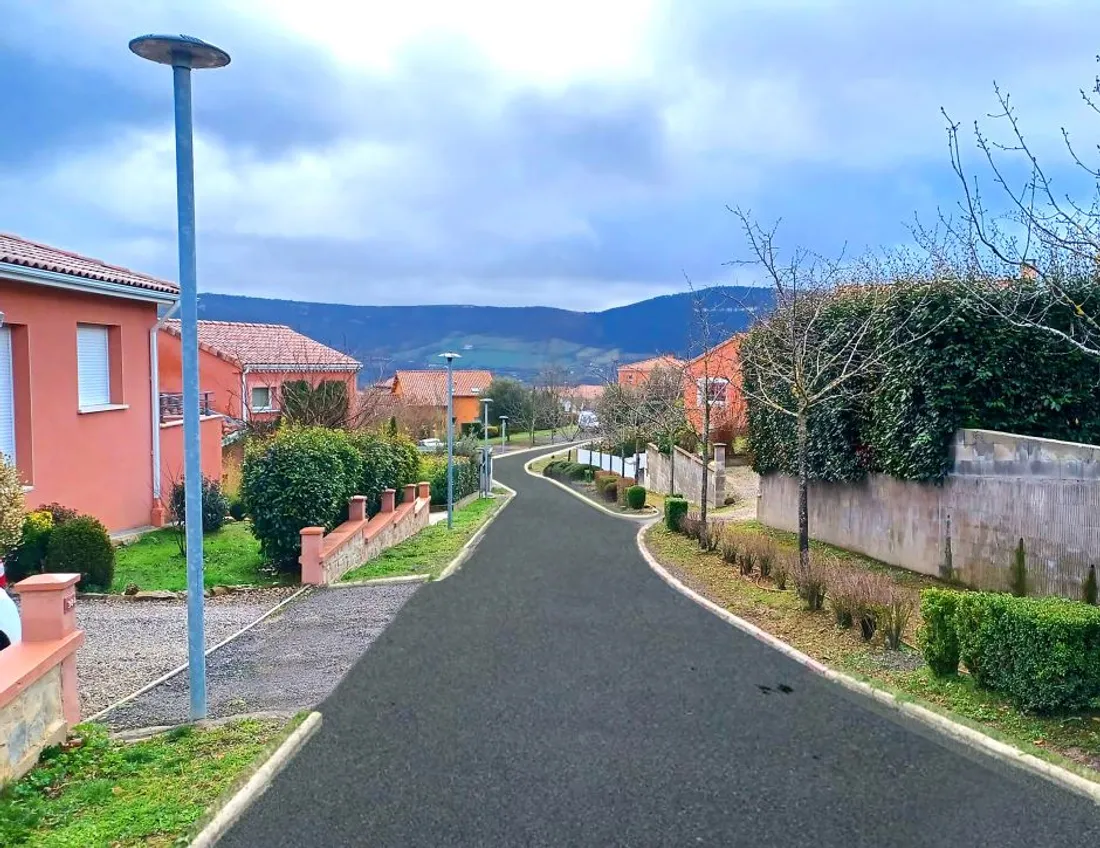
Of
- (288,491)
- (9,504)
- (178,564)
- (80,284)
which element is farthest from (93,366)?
(9,504)

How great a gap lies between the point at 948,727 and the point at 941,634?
3.74 feet

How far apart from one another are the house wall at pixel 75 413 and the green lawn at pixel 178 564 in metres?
1.06

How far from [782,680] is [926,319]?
7313mm

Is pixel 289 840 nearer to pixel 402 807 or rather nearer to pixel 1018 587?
pixel 402 807

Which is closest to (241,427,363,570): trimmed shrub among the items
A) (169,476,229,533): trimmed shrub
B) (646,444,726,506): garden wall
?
(169,476,229,533): trimmed shrub

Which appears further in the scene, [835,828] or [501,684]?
[501,684]

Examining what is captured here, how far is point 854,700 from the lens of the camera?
7719 millimetres

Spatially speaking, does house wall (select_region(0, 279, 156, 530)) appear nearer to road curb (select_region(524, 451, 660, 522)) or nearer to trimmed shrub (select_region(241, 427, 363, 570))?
trimmed shrub (select_region(241, 427, 363, 570))

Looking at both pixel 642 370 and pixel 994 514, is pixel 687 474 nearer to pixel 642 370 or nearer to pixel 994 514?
pixel 994 514

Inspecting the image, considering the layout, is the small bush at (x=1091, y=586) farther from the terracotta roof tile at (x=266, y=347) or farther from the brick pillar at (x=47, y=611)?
the terracotta roof tile at (x=266, y=347)

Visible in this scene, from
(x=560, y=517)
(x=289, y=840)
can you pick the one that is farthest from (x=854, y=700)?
(x=560, y=517)

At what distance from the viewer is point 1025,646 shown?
6879 millimetres

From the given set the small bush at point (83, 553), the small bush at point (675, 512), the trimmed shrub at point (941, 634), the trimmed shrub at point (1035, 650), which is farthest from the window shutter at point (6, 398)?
the trimmed shrub at point (1035, 650)

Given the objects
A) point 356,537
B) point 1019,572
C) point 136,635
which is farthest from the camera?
point 356,537
